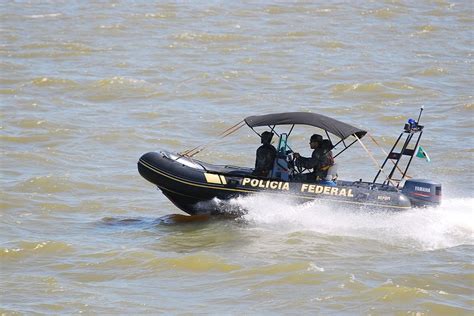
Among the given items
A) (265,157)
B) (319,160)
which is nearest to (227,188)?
(265,157)

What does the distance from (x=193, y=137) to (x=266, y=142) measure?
662cm

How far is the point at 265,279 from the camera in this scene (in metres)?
12.9

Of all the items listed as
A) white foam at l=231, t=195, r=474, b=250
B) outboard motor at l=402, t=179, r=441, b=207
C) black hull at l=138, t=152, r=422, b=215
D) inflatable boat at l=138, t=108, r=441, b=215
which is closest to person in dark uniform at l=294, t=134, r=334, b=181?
inflatable boat at l=138, t=108, r=441, b=215

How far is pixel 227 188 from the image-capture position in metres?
15.5

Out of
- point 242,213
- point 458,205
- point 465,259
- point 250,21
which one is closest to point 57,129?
point 242,213

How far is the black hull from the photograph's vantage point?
50.6ft

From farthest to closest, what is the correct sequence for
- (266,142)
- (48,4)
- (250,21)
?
(48,4) < (250,21) < (266,142)

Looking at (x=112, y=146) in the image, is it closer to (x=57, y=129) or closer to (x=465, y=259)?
A: (x=57, y=129)

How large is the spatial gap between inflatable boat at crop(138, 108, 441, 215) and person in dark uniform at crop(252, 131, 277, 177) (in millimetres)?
75

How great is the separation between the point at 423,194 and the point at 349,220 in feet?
4.04

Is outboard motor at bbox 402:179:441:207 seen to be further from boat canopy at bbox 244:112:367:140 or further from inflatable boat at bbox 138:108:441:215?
boat canopy at bbox 244:112:367:140

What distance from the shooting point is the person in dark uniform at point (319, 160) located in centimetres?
1545

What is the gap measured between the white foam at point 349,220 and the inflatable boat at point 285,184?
12 centimetres

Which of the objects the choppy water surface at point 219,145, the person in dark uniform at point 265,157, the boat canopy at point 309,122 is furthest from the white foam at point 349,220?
the boat canopy at point 309,122
